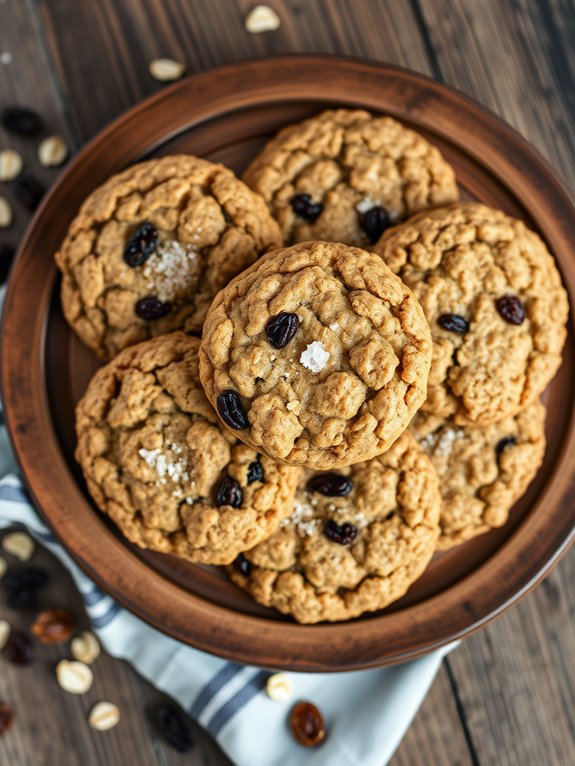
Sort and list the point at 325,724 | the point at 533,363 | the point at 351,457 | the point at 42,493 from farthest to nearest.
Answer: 1. the point at 325,724
2. the point at 42,493
3. the point at 533,363
4. the point at 351,457

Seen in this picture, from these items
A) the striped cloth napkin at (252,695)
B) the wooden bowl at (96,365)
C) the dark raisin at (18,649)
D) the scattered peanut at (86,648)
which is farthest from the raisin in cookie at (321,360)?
the dark raisin at (18,649)

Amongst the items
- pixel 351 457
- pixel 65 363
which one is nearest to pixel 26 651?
pixel 65 363

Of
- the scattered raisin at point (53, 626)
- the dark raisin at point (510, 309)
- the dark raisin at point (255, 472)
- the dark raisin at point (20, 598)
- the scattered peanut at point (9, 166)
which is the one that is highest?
the dark raisin at point (510, 309)

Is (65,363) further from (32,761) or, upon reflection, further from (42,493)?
(32,761)

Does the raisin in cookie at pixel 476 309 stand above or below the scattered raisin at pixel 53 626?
above

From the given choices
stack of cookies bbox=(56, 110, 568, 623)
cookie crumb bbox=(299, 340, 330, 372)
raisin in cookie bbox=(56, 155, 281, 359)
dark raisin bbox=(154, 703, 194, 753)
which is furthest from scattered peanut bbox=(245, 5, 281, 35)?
dark raisin bbox=(154, 703, 194, 753)

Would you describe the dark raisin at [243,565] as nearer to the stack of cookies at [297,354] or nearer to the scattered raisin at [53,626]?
the stack of cookies at [297,354]

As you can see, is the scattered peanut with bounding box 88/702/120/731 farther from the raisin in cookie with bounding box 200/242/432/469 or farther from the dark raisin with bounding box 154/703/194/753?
the raisin in cookie with bounding box 200/242/432/469
